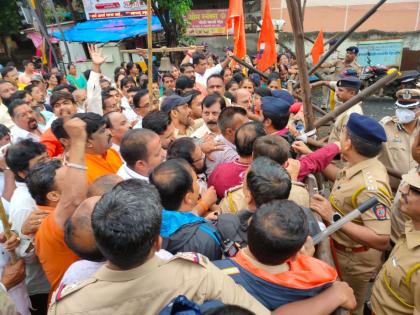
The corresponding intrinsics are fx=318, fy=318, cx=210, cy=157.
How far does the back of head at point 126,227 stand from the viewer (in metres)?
1.30

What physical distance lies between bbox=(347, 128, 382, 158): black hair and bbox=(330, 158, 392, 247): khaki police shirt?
6cm

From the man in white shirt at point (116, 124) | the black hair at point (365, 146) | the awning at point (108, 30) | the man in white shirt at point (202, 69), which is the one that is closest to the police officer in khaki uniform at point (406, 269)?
the black hair at point (365, 146)

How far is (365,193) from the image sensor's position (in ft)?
7.91

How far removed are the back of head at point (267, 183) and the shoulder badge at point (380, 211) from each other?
0.77 metres

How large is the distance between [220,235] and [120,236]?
30.9 inches

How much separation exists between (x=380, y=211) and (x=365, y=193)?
7.0 inches

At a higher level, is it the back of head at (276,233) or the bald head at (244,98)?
the back of head at (276,233)

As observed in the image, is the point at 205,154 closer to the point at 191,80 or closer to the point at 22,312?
the point at 22,312

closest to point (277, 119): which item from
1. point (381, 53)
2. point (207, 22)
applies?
point (381, 53)

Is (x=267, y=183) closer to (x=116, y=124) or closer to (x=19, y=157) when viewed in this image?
(x=19, y=157)

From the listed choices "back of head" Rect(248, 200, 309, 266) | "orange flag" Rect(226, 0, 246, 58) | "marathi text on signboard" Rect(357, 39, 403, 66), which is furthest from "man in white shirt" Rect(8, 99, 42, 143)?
"marathi text on signboard" Rect(357, 39, 403, 66)

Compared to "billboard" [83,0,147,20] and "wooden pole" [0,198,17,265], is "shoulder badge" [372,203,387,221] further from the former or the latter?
"billboard" [83,0,147,20]

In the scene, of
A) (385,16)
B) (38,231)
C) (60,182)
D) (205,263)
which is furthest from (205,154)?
(385,16)

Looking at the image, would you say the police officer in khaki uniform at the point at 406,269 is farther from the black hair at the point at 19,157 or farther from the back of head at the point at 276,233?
the black hair at the point at 19,157
